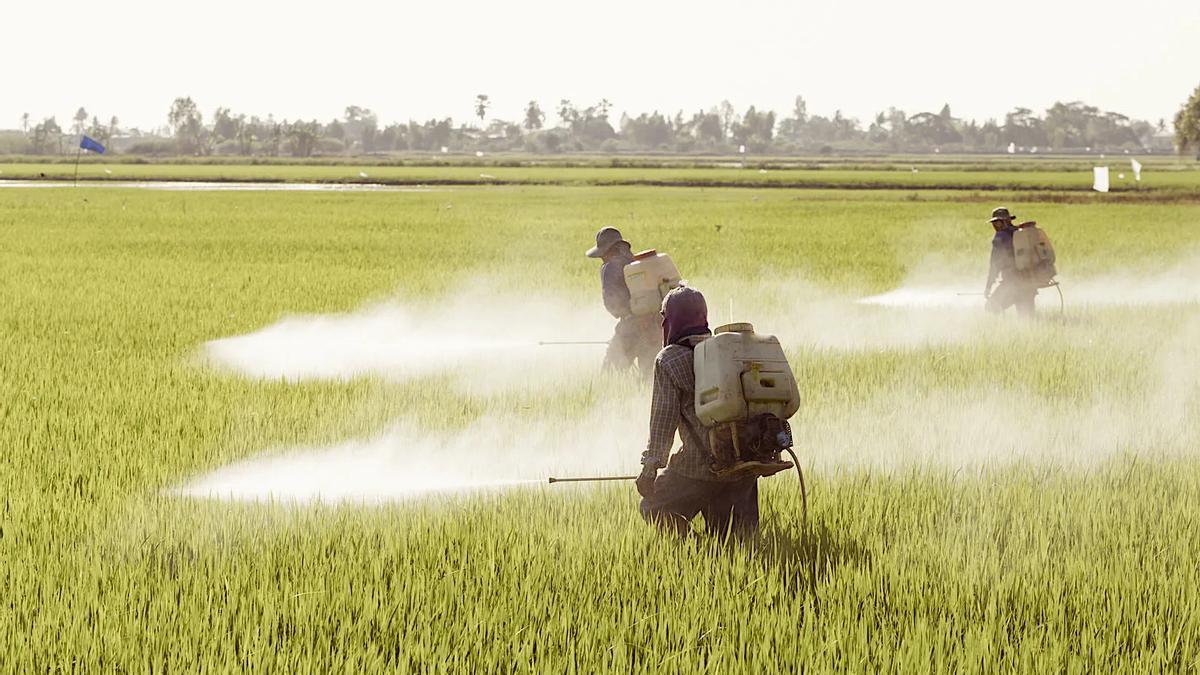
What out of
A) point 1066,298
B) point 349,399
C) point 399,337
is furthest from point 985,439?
point 1066,298

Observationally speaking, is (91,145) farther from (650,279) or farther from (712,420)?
(712,420)

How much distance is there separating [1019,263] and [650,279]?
7.05m

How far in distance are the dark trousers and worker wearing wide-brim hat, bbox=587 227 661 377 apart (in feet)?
11.6

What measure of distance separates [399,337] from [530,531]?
26.3 ft

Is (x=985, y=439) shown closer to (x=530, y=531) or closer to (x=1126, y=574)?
(x=1126, y=574)

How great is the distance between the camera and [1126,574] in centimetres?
505

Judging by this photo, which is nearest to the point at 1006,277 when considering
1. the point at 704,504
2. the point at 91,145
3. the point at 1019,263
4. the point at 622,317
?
the point at 1019,263

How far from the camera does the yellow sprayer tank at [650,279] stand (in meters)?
8.10

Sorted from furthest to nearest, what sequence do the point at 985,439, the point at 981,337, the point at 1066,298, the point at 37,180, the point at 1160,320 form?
the point at 37,180, the point at 1066,298, the point at 1160,320, the point at 981,337, the point at 985,439

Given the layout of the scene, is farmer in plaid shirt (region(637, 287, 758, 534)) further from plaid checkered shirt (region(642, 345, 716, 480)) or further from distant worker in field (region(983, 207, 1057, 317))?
distant worker in field (region(983, 207, 1057, 317))

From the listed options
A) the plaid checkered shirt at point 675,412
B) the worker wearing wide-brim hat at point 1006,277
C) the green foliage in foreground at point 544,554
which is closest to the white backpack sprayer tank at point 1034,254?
the worker wearing wide-brim hat at point 1006,277

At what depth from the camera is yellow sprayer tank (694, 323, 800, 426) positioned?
4.72 metres

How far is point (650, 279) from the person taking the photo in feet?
26.7

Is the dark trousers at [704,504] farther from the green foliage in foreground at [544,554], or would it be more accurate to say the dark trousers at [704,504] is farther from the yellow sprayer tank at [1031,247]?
the yellow sprayer tank at [1031,247]
